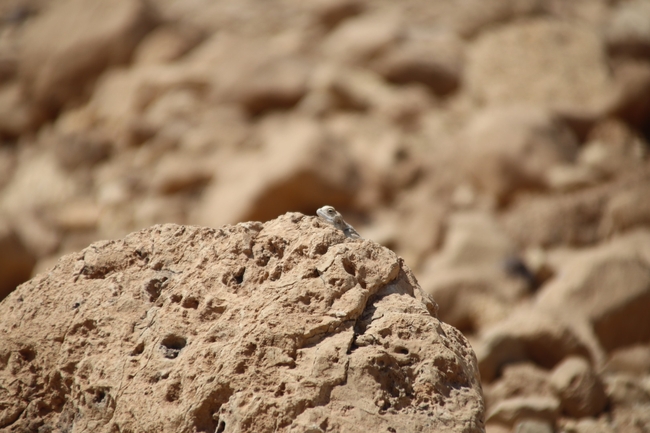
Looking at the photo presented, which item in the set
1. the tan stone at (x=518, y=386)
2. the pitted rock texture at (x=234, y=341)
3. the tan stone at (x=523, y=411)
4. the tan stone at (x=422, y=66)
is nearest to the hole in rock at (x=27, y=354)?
the pitted rock texture at (x=234, y=341)

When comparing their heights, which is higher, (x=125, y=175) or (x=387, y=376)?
(x=125, y=175)

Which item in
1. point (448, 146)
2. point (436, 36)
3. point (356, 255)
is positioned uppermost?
point (436, 36)

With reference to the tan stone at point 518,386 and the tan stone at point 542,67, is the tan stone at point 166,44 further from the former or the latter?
the tan stone at point 518,386

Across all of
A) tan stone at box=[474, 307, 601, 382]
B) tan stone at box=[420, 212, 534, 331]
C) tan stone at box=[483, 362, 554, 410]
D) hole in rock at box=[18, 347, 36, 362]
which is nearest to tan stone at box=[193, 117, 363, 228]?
tan stone at box=[420, 212, 534, 331]

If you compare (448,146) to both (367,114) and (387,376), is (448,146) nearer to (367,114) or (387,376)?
(367,114)

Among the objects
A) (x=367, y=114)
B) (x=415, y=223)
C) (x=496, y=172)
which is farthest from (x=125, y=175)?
(x=496, y=172)

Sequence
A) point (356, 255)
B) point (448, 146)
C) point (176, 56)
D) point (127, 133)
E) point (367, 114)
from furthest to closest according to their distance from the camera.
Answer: point (176, 56) → point (127, 133) → point (367, 114) → point (448, 146) → point (356, 255)

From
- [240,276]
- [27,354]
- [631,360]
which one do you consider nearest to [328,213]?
[240,276]
